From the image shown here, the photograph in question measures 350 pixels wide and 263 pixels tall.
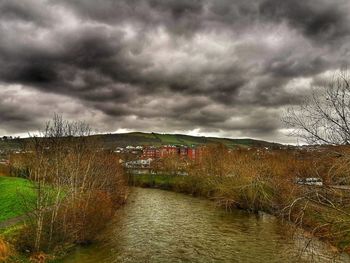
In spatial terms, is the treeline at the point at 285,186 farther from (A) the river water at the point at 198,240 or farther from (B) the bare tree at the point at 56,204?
(B) the bare tree at the point at 56,204

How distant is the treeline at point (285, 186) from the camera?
9.17 metres

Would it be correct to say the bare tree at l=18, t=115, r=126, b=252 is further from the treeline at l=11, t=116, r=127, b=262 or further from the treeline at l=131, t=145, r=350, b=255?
the treeline at l=131, t=145, r=350, b=255

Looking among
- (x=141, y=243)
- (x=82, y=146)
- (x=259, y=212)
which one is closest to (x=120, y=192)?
(x=82, y=146)

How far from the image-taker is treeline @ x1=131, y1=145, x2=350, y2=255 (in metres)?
9.17

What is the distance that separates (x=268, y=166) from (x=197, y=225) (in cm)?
1417

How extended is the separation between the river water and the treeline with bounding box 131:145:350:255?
5.95ft

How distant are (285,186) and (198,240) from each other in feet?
28.3

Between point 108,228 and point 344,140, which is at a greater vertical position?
point 344,140

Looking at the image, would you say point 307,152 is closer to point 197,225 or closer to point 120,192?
point 197,225

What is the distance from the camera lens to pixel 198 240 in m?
26.9

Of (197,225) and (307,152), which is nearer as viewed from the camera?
(307,152)

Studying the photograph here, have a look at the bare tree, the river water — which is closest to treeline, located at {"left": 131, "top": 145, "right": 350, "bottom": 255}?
the river water

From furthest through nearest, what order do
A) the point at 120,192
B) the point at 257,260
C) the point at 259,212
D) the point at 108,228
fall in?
the point at 120,192 < the point at 259,212 < the point at 108,228 < the point at 257,260

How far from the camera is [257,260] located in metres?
21.0
